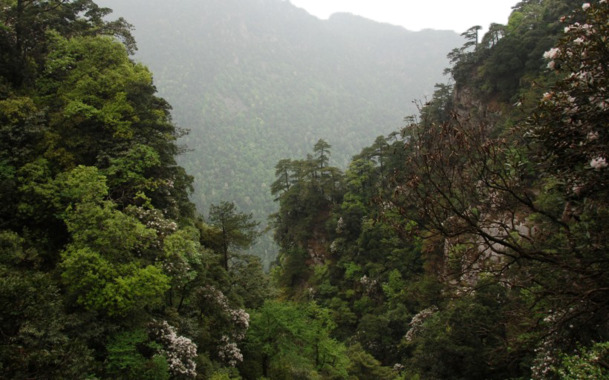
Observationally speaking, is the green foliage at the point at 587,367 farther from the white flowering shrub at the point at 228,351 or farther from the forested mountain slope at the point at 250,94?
the forested mountain slope at the point at 250,94

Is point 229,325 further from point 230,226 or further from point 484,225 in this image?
point 484,225

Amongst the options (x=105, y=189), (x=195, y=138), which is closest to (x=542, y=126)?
(x=105, y=189)

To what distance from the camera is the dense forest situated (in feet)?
17.4

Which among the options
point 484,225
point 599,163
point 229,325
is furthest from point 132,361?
point 599,163

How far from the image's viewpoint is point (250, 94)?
150m

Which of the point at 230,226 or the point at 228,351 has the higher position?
the point at 230,226

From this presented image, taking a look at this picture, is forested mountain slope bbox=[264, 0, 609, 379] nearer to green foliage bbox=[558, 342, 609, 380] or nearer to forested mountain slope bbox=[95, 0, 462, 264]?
green foliage bbox=[558, 342, 609, 380]

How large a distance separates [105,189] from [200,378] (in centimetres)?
830

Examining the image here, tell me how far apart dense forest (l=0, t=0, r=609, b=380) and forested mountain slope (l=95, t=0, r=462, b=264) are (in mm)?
72385

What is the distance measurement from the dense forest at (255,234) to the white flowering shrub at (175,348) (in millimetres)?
57

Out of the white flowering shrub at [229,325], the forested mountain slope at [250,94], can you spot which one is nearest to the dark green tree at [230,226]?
the white flowering shrub at [229,325]

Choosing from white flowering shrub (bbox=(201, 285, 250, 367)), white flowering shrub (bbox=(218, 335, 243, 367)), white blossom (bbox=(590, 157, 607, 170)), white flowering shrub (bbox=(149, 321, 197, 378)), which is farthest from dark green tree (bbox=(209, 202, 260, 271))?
white blossom (bbox=(590, 157, 607, 170))

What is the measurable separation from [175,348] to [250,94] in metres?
148

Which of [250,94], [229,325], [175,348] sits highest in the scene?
[250,94]
